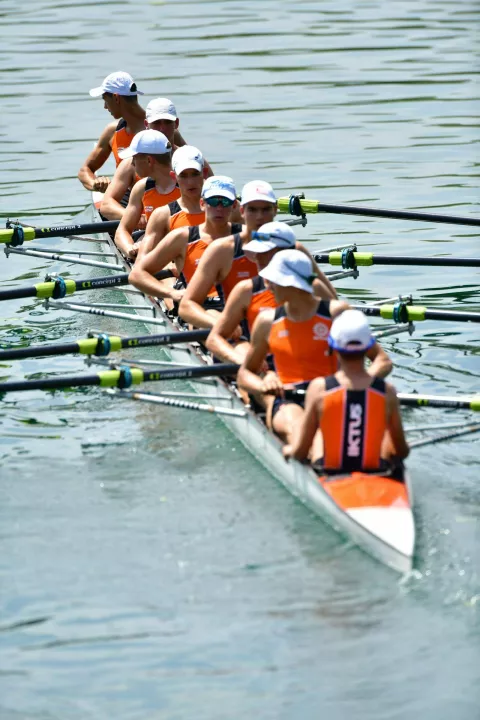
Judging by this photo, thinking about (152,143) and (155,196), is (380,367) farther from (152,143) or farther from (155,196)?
(155,196)

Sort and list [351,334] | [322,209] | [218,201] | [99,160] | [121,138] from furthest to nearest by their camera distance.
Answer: [99,160], [121,138], [322,209], [218,201], [351,334]

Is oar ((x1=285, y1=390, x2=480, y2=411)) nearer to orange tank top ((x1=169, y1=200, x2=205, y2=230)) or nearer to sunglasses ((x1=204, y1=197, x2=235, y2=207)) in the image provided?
sunglasses ((x1=204, y1=197, x2=235, y2=207))

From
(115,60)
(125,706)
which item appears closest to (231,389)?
(125,706)

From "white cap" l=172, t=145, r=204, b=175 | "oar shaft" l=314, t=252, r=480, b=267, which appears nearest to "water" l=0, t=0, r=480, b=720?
"oar shaft" l=314, t=252, r=480, b=267

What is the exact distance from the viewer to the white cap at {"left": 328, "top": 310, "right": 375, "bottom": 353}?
26.1ft

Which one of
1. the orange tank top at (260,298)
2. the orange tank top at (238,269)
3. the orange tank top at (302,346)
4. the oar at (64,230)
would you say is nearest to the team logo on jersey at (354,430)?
the orange tank top at (302,346)

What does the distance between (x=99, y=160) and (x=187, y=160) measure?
4.53 metres

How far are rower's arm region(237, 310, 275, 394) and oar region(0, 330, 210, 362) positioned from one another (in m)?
1.03

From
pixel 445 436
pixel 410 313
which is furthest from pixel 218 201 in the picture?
pixel 445 436

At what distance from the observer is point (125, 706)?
6895 mm

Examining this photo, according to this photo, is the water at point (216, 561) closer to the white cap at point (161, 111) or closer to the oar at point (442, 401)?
the oar at point (442, 401)

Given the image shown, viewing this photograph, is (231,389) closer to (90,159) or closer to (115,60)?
(90,159)

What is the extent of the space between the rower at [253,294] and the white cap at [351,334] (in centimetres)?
154

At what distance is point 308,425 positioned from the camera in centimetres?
830
